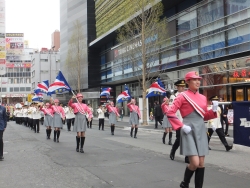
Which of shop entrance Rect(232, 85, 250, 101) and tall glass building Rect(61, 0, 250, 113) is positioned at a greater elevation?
tall glass building Rect(61, 0, 250, 113)

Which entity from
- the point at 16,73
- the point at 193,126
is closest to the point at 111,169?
the point at 193,126

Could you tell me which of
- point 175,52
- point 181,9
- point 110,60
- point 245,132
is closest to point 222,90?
point 175,52

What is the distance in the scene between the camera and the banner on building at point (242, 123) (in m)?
7.71

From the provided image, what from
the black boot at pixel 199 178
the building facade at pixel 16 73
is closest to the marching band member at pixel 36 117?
the black boot at pixel 199 178

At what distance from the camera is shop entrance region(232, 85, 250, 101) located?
22.8 metres

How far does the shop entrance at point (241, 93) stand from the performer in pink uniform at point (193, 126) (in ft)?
59.5

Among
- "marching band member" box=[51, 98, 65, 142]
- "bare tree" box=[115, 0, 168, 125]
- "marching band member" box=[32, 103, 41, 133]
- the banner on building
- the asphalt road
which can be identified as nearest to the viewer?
the asphalt road

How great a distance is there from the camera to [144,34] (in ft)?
89.8

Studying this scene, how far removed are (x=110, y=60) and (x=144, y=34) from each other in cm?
2083

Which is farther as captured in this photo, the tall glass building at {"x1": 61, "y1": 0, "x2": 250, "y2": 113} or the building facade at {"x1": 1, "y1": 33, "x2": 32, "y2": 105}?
the building facade at {"x1": 1, "y1": 33, "x2": 32, "y2": 105}

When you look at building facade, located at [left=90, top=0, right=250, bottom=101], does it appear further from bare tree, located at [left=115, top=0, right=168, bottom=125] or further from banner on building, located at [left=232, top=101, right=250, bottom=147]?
banner on building, located at [left=232, top=101, right=250, bottom=147]

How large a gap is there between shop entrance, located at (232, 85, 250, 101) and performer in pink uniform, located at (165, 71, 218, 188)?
18145 millimetres

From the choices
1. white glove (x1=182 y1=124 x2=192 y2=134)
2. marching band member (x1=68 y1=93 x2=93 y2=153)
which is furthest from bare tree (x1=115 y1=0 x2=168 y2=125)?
white glove (x1=182 y1=124 x2=192 y2=134)

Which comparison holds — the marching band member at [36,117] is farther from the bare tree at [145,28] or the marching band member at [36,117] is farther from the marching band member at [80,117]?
the marching band member at [80,117]
